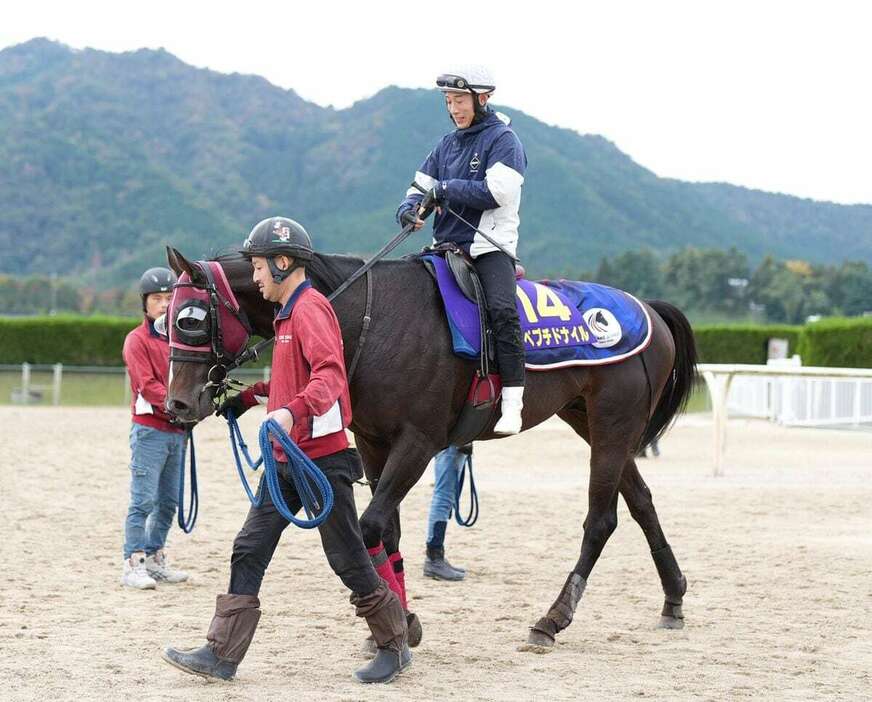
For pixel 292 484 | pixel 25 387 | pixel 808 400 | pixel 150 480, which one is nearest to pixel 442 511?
pixel 150 480

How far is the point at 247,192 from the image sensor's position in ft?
552

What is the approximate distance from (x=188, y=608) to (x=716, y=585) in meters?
3.19

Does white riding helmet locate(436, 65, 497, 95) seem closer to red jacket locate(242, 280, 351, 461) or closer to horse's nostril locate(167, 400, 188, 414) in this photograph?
red jacket locate(242, 280, 351, 461)

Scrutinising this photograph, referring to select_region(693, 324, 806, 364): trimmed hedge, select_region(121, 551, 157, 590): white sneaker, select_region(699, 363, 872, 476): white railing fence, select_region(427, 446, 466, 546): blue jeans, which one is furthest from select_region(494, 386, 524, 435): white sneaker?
select_region(693, 324, 806, 364): trimmed hedge

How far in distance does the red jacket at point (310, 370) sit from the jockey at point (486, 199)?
1035mm

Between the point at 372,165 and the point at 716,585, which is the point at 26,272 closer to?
the point at 372,165

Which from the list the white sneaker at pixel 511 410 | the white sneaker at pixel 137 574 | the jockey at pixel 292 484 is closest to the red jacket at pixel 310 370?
the jockey at pixel 292 484

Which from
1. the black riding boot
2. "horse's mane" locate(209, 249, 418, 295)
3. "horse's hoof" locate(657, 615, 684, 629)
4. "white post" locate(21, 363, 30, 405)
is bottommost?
"white post" locate(21, 363, 30, 405)

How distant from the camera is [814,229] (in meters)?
188

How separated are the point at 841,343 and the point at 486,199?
2296 cm

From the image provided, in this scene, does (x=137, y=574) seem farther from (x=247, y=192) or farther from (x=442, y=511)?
(x=247, y=192)

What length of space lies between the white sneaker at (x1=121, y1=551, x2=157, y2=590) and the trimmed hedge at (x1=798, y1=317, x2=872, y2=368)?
72.0ft

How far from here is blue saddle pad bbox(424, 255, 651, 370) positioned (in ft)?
18.3

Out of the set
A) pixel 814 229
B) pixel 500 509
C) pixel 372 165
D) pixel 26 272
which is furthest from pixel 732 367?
pixel 814 229
